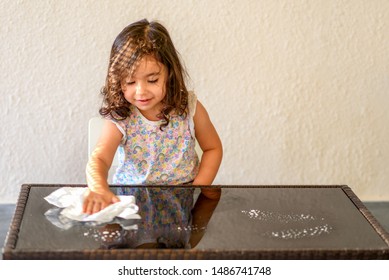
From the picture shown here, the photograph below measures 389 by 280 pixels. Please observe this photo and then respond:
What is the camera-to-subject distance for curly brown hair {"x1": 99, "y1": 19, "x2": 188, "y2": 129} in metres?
1.73

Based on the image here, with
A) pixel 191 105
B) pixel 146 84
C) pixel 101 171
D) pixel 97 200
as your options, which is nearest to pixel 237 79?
pixel 191 105

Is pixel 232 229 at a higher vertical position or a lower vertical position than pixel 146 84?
lower

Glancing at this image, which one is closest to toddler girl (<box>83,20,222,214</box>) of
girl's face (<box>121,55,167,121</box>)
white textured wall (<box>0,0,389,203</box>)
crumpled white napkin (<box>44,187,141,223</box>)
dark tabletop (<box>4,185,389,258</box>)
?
girl's face (<box>121,55,167,121</box>)

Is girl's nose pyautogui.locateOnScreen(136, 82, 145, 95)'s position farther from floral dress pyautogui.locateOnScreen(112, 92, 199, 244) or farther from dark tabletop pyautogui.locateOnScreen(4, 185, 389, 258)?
dark tabletop pyautogui.locateOnScreen(4, 185, 389, 258)

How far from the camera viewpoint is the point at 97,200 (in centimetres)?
137

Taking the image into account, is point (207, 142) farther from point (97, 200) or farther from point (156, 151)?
point (97, 200)

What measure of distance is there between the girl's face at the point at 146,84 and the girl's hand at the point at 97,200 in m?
0.36

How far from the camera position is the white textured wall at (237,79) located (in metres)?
2.58

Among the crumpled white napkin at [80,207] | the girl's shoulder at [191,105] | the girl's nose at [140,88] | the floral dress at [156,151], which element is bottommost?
the floral dress at [156,151]

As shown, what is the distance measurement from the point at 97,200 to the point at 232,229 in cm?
29

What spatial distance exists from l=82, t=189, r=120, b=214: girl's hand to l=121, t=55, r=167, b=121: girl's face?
0.36m

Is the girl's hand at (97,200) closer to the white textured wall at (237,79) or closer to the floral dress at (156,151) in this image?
the floral dress at (156,151)

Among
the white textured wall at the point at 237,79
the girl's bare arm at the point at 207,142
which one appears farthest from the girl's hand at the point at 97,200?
the white textured wall at the point at 237,79

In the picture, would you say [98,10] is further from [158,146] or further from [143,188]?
[143,188]
